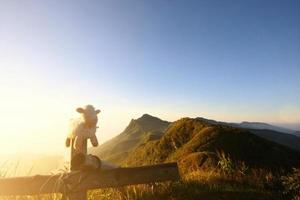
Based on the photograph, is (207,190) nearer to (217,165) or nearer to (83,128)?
(217,165)

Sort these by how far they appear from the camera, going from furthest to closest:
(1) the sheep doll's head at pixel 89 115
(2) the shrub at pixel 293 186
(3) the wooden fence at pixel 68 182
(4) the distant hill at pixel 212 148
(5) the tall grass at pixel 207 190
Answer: (4) the distant hill at pixel 212 148, (2) the shrub at pixel 293 186, (5) the tall grass at pixel 207 190, (1) the sheep doll's head at pixel 89 115, (3) the wooden fence at pixel 68 182

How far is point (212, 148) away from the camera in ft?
50.0

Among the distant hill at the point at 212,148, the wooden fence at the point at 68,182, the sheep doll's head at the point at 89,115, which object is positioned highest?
the sheep doll's head at the point at 89,115

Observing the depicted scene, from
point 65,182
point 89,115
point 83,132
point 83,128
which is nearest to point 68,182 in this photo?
point 65,182

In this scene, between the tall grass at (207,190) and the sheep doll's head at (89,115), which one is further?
the tall grass at (207,190)

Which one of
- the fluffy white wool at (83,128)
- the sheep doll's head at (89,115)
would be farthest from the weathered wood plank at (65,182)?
the sheep doll's head at (89,115)

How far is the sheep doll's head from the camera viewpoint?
8.69m

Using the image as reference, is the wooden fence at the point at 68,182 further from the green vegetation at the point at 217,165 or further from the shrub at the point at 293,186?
the shrub at the point at 293,186

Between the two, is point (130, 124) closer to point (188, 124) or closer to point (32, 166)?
point (188, 124)

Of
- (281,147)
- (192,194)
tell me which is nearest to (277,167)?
(281,147)

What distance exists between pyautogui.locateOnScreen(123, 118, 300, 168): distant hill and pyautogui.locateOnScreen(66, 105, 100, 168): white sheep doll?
233 inches

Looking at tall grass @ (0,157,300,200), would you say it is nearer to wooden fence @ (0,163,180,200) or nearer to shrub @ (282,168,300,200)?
shrub @ (282,168,300,200)

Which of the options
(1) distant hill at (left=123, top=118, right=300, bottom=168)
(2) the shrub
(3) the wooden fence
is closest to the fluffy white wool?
(3) the wooden fence

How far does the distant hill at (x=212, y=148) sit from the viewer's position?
1427cm
